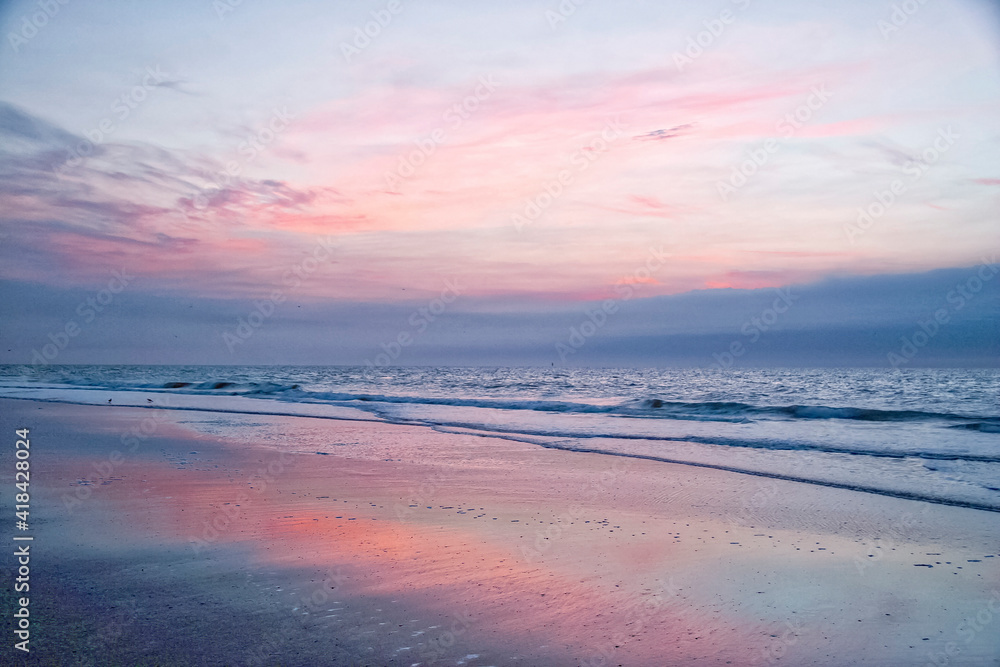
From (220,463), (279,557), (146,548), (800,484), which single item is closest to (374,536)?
(279,557)

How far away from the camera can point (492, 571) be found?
546 centimetres

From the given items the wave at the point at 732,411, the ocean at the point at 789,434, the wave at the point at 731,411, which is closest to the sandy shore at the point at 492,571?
the ocean at the point at 789,434

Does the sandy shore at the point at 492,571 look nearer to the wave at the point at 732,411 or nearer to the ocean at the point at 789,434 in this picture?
the ocean at the point at 789,434

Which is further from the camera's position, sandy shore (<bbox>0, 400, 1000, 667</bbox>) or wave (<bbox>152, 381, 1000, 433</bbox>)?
wave (<bbox>152, 381, 1000, 433</bbox>)

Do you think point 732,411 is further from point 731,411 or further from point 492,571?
point 492,571

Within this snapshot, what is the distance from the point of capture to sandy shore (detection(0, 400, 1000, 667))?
13.2 feet

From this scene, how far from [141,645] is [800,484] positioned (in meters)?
9.10

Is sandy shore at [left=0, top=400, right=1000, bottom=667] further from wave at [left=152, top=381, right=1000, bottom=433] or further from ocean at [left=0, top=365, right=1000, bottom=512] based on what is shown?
wave at [left=152, top=381, right=1000, bottom=433]

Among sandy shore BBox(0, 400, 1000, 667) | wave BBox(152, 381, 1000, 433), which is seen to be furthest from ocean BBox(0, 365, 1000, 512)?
sandy shore BBox(0, 400, 1000, 667)

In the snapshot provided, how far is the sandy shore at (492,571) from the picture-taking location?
13.2 feet

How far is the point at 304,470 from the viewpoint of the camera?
34.3 ft

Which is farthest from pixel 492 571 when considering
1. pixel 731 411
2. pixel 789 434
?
pixel 731 411

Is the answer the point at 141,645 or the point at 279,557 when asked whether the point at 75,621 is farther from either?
the point at 279,557

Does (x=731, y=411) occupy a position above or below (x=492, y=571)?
below
